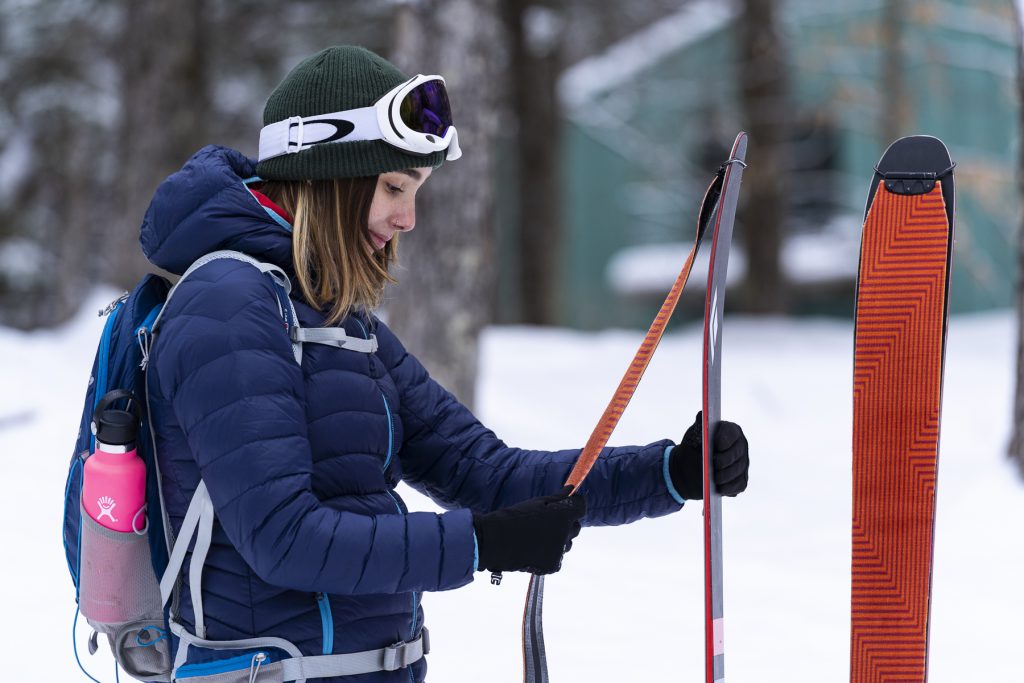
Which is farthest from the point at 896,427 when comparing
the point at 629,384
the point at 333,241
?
the point at 333,241

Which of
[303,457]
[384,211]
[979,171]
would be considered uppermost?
[979,171]

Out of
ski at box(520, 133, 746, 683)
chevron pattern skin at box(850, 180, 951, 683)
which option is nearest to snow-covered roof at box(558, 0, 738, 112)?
chevron pattern skin at box(850, 180, 951, 683)

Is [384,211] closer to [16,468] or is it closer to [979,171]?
[16,468]

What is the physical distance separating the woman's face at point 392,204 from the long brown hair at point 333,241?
1cm

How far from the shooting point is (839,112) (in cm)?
1509

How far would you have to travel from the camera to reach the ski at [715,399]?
6.85 ft

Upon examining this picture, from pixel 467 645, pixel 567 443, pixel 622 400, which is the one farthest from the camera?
pixel 567 443

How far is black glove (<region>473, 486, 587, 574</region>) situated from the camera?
69.9 inches

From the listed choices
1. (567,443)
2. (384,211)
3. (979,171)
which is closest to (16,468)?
(567,443)

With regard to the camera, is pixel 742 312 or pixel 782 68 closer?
pixel 782 68

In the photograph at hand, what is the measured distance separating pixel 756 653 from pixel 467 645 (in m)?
1.00

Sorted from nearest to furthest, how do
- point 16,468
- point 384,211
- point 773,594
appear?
1. point 384,211
2. point 773,594
3. point 16,468

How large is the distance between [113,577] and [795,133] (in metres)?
15.8

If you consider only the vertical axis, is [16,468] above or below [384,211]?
below
